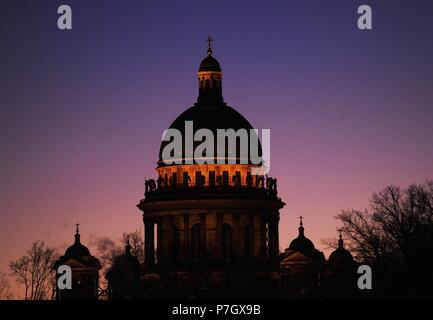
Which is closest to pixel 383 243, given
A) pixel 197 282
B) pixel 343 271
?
pixel 343 271

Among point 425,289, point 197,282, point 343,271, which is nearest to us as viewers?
point 425,289

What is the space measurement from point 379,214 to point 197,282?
Answer: 4789cm
